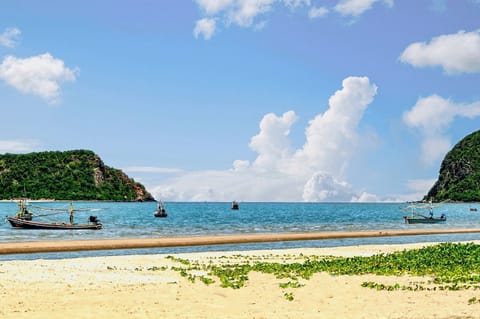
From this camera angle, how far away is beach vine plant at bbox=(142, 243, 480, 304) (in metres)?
21.9

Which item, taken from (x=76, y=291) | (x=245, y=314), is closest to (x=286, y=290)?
(x=245, y=314)

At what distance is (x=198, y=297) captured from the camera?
789 inches

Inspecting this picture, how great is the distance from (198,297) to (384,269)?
1045 centimetres

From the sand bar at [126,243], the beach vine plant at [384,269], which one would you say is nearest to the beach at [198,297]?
the beach vine plant at [384,269]

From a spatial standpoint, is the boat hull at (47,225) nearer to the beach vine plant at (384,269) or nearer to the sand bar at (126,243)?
the sand bar at (126,243)

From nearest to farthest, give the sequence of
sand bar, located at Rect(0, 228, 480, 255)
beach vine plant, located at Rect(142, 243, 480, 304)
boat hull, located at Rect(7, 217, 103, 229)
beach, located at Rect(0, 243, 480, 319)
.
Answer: beach, located at Rect(0, 243, 480, 319) < beach vine plant, located at Rect(142, 243, 480, 304) < sand bar, located at Rect(0, 228, 480, 255) < boat hull, located at Rect(7, 217, 103, 229)

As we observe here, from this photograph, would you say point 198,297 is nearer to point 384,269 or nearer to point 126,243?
point 384,269

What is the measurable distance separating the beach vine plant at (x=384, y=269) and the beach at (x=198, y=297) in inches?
17.5

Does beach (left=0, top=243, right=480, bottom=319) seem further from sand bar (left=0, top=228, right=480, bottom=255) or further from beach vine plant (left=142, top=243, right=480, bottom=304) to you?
sand bar (left=0, top=228, right=480, bottom=255)

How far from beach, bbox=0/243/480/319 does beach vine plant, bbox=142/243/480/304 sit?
1.46 feet

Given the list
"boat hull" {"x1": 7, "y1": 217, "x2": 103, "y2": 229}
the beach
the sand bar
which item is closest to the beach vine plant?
the beach

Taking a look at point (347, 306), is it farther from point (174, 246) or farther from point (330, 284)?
point (174, 246)

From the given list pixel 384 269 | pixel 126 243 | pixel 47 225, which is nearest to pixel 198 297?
pixel 384 269

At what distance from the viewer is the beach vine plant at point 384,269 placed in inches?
863
